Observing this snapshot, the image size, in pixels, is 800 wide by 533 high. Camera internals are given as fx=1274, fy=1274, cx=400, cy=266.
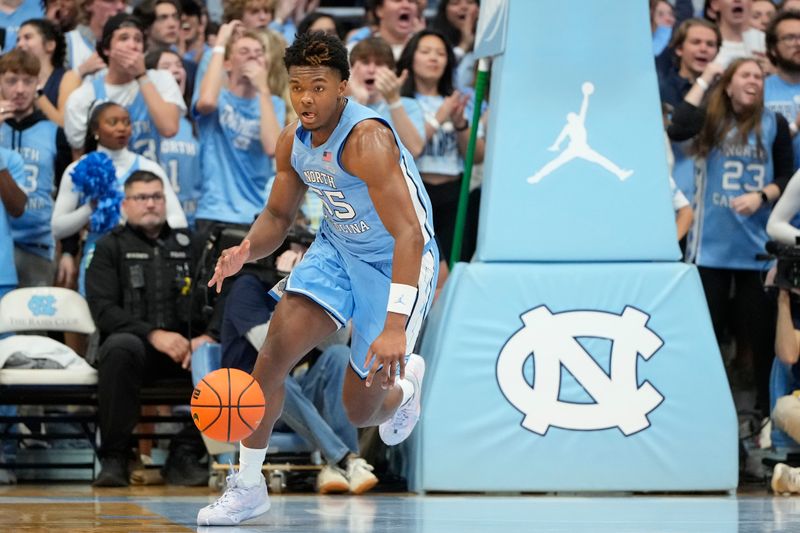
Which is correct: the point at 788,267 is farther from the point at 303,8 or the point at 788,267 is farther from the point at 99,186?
the point at 303,8

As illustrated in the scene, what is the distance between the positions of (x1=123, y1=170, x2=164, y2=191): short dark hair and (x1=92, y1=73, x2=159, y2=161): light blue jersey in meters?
0.74

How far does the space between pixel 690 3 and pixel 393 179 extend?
7089 millimetres

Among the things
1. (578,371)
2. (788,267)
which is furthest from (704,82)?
(578,371)

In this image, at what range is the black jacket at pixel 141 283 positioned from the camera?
803cm

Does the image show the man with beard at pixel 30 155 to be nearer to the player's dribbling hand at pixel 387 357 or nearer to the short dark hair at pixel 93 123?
the short dark hair at pixel 93 123

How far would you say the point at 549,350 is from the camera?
7164mm

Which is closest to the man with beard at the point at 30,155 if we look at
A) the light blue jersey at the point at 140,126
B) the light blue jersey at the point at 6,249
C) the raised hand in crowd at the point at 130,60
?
the light blue jersey at the point at 6,249

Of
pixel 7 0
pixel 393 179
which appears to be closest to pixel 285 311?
pixel 393 179

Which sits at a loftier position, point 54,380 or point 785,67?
point 785,67

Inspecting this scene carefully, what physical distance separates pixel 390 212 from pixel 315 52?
2.33 ft

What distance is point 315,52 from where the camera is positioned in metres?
5.09

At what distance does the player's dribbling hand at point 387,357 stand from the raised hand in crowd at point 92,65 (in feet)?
17.2

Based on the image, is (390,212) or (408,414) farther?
(408,414)

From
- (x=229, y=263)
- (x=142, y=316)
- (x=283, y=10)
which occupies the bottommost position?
(x=142, y=316)
